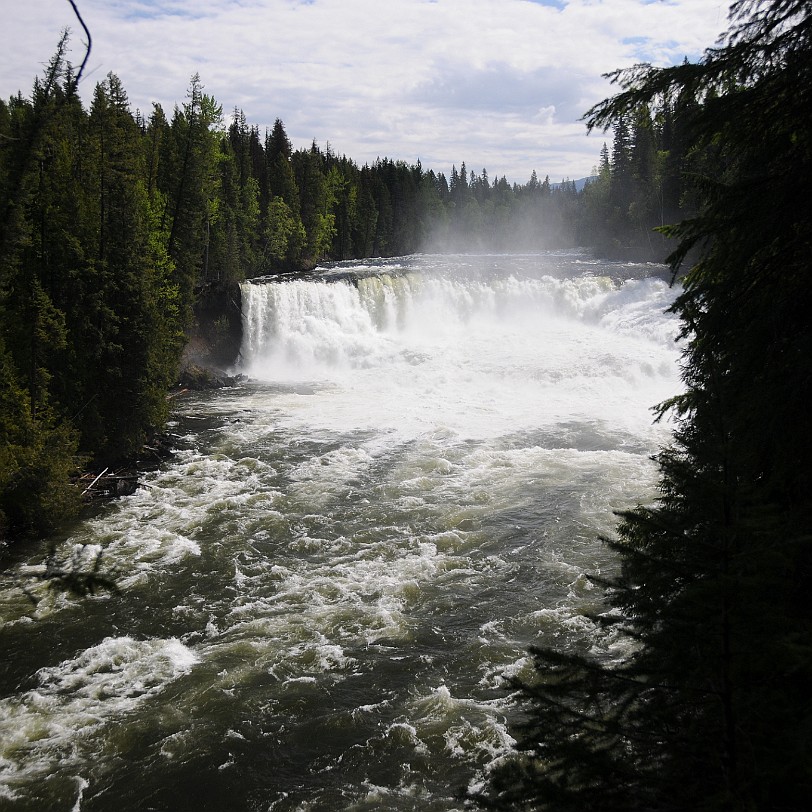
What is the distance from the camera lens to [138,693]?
374 inches

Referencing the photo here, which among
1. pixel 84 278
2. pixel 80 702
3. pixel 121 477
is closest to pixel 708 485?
pixel 80 702

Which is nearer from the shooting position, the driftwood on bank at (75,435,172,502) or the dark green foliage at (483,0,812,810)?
the dark green foliage at (483,0,812,810)

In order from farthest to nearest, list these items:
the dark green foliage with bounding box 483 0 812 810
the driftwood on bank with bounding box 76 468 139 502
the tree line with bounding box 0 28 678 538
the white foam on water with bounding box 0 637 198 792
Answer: the driftwood on bank with bounding box 76 468 139 502
the tree line with bounding box 0 28 678 538
the white foam on water with bounding box 0 637 198 792
the dark green foliage with bounding box 483 0 812 810

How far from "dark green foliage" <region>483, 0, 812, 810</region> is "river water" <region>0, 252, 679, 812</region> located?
99cm

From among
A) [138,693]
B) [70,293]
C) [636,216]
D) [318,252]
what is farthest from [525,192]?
[138,693]

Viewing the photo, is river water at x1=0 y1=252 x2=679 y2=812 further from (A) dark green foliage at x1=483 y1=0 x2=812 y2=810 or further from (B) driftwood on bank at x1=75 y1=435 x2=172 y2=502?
(A) dark green foliage at x1=483 y1=0 x2=812 y2=810

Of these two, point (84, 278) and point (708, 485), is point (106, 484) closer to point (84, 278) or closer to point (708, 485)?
point (84, 278)

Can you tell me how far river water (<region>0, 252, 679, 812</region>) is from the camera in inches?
319

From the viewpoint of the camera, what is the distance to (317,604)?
11.8 meters

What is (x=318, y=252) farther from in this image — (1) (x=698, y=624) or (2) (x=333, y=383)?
(1) (x=698, y=624)

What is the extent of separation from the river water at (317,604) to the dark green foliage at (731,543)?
99cm

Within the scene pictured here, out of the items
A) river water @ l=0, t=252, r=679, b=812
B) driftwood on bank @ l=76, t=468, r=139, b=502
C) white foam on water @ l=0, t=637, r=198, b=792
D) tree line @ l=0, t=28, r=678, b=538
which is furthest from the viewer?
driftwood on bank @ l=76, t=468, r=139, b=502

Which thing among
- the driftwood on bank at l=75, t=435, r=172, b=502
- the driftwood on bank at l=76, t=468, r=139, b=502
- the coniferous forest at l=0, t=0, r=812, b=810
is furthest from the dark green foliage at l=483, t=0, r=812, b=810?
the driftwood on bank at l=76, t=468, r=139, b=502

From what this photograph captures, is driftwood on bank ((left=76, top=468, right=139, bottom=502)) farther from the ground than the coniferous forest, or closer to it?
closer to it
